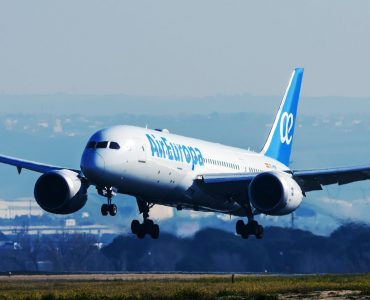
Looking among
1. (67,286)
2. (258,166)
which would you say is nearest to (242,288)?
(67,286)

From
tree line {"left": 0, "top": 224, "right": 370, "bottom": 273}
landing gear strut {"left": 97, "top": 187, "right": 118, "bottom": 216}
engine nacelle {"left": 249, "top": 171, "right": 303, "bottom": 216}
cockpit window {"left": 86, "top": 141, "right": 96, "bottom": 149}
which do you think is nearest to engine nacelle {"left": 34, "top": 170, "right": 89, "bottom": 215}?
landing gear strut {"left": 97, "top": 187, "right": 118, "bottom": 216}

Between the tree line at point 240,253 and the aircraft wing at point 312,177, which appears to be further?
the tree line at point 240,253

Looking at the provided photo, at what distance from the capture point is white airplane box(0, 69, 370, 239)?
56.0 metres

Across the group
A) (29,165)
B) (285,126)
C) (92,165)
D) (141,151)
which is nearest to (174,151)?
(141,151)

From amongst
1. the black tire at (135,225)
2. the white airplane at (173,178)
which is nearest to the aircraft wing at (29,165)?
the white airplane at (173,178)

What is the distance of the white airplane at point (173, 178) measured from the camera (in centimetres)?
5603

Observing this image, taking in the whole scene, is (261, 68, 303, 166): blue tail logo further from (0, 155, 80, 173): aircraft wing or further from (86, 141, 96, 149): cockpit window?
(86, 141, 96, 149): cockpit window

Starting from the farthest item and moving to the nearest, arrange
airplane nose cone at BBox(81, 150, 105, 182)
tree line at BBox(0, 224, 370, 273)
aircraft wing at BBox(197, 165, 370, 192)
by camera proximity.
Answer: tree line at BBox(0, 224, 370, 273) < aircraft wing at BBox(197, 165, 370, 192) < airplane nose cone at BBox(81, 150, 105, 182)

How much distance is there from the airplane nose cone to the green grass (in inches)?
178

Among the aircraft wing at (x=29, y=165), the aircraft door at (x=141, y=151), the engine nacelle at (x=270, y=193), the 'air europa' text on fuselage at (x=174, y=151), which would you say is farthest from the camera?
the aircraft wing at (x=29, y=165)

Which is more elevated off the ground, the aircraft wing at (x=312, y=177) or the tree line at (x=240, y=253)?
the aircraft wing at (x=312, y=177)

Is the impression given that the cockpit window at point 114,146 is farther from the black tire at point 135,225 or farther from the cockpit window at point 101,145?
the black tire at point 135,225

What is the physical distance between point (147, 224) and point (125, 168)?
25.4 feet

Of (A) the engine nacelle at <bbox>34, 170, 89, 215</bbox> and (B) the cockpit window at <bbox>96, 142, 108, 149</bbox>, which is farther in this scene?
(A) the engine nacelle at <bbox>34, 170, 89, 215</bbox>
